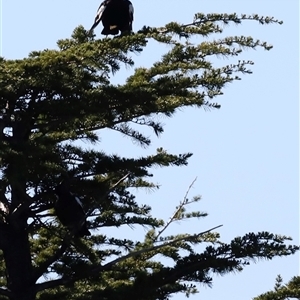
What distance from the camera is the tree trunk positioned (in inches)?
467

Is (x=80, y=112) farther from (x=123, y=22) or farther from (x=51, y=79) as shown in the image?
(x=123, y=22)

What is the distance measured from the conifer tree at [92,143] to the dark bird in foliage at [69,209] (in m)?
0.08

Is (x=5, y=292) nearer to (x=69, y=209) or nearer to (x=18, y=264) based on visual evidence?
(x=18, y=264)

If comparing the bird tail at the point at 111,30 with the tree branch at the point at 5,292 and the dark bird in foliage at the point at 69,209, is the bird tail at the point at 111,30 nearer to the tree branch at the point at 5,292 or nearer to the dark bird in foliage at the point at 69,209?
the dark bird in foliage at the point at 69,209

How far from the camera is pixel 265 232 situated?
37.3 ft

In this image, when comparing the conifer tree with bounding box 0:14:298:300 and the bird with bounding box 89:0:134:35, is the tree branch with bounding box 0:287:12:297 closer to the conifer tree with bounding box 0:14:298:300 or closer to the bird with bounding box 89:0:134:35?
the conifer tree with bounding box 0:14:298:300

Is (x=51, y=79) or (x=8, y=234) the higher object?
(x=51, y=79)

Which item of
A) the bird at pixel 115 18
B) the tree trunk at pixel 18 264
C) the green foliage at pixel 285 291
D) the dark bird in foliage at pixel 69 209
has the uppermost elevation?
the bird at pixel 115 18

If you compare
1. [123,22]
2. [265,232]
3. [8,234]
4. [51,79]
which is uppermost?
[123,22]

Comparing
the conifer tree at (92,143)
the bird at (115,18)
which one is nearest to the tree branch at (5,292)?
the conifer tree at (92,143)

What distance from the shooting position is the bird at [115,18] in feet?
43.7

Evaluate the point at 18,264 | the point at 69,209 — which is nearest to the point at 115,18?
the point at 69,209

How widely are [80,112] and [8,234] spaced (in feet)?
5.94

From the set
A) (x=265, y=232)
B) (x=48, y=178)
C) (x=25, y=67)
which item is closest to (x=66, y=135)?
(x=48, y=178)
